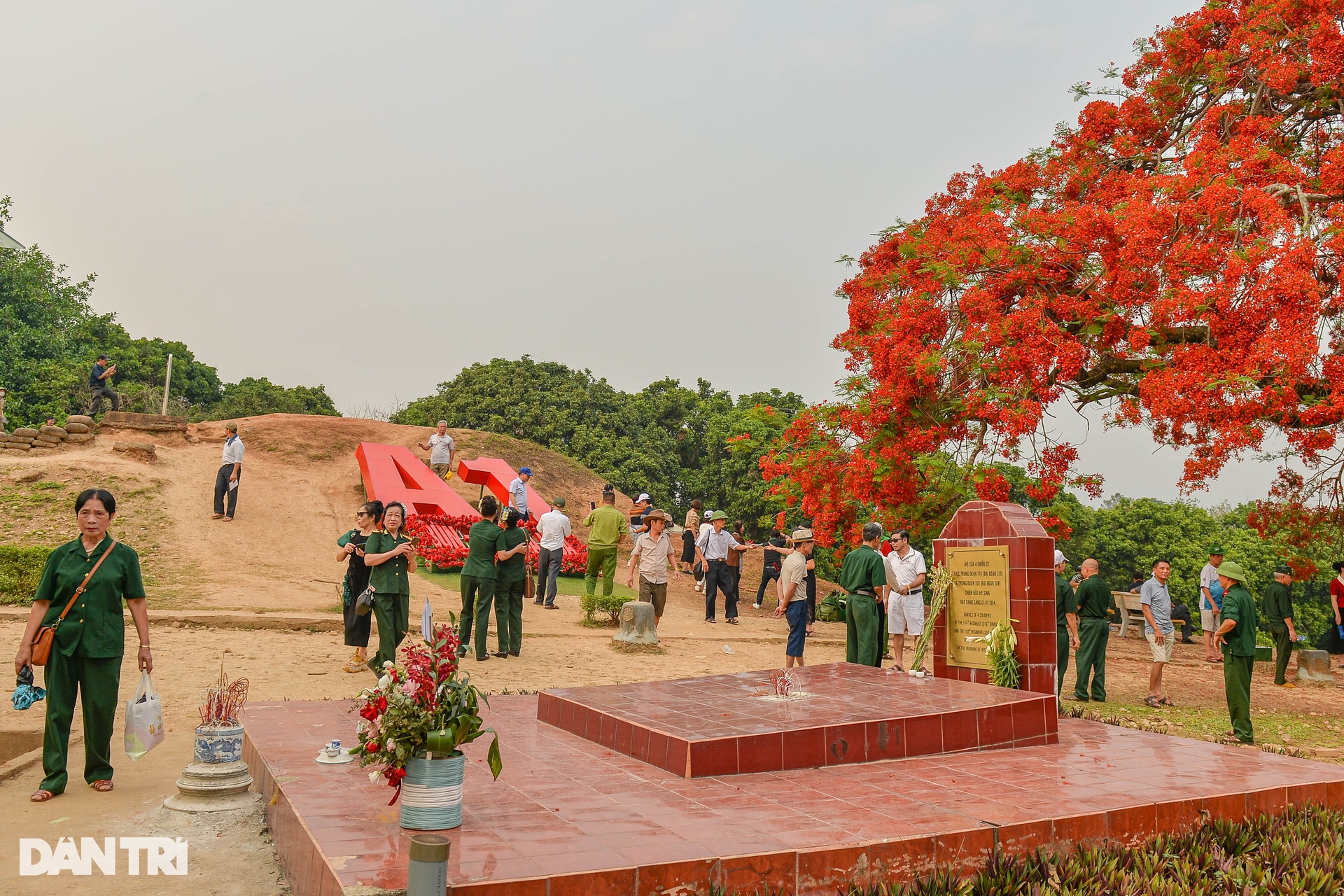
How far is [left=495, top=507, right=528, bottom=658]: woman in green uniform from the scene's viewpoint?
940 centimetres

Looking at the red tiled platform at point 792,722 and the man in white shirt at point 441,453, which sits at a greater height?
the man in white shirt at point 441,453

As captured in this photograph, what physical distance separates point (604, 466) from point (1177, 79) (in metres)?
23.1

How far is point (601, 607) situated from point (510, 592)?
3.35 metres

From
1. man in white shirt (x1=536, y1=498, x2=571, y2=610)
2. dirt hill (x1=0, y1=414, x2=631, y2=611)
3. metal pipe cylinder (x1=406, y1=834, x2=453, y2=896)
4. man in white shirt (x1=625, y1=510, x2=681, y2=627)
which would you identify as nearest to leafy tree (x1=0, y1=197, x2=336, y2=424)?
dirt hill (x1=0, y1=414, x2=631, y2=611)

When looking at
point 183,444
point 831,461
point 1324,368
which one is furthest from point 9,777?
point 183,444

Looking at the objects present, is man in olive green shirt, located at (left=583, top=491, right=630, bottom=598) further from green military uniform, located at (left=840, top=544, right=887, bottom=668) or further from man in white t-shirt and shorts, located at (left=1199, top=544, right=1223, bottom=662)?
man in white t-shirt and shorts, located at (left=1199, top=544, right=1223, bottom=662)

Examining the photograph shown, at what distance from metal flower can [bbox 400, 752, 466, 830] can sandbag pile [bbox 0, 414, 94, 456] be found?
1992 centimetres

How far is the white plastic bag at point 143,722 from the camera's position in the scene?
4.59 meters

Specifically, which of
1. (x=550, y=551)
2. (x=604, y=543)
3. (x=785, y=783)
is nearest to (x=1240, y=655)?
(x=785, y=783)

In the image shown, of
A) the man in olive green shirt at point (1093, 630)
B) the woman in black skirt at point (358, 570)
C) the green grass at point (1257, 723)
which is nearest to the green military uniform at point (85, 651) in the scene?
the woman in black skirt at point (358, 570)

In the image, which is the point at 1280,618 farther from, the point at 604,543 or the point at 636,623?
the point at 604,543

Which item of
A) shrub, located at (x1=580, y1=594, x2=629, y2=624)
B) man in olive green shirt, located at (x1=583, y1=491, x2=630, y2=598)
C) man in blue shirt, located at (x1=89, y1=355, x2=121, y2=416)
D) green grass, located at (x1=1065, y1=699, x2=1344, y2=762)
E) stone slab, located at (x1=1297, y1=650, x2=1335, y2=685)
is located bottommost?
green grass, located at (x1=1065, y1=699, x2=1344, y2=762)

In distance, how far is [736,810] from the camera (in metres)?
4.12

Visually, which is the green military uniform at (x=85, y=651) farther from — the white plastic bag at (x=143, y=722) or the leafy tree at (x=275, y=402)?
the leafy tree at (x=275, y=402)
